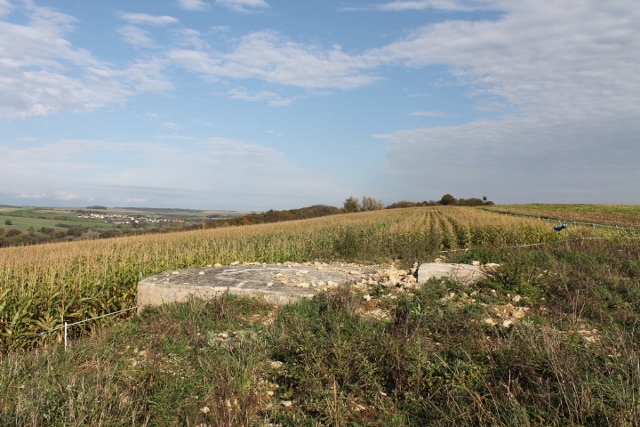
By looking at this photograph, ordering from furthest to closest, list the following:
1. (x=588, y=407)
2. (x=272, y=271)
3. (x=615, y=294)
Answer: (x=272, y=271), (x=615, y=294), (x=588, y=407)

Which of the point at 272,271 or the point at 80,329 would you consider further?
the point at 272,271

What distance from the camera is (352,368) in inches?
158

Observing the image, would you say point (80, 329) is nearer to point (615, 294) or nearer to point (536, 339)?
point (536, 339)

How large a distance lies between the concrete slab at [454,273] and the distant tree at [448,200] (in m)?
86.2

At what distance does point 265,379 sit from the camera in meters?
4.20

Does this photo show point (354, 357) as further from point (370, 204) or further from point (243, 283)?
point (370, 204)

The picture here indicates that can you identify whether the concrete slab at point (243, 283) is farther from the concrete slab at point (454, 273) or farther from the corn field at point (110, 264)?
the concrete slab at point (454, 273)

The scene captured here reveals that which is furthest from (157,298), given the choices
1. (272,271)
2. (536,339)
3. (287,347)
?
(536,339)

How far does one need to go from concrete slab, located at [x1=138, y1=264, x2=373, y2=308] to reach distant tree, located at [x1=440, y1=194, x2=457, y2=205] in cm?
8582

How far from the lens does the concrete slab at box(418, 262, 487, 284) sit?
7.32 metres

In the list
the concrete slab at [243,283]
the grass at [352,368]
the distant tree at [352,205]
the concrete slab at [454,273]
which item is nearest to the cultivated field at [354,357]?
the grass at [352,368]

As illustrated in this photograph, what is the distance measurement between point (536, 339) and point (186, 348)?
3821 millimetres

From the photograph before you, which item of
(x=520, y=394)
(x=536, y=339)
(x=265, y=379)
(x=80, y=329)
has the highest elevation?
(x=536, y=339)

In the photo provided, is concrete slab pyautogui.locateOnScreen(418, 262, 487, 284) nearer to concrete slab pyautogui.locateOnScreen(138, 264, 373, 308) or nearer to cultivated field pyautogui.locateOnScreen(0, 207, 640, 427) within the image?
cultivated field pyautogui.locateOnScreen(0, 207, 640, 427)
